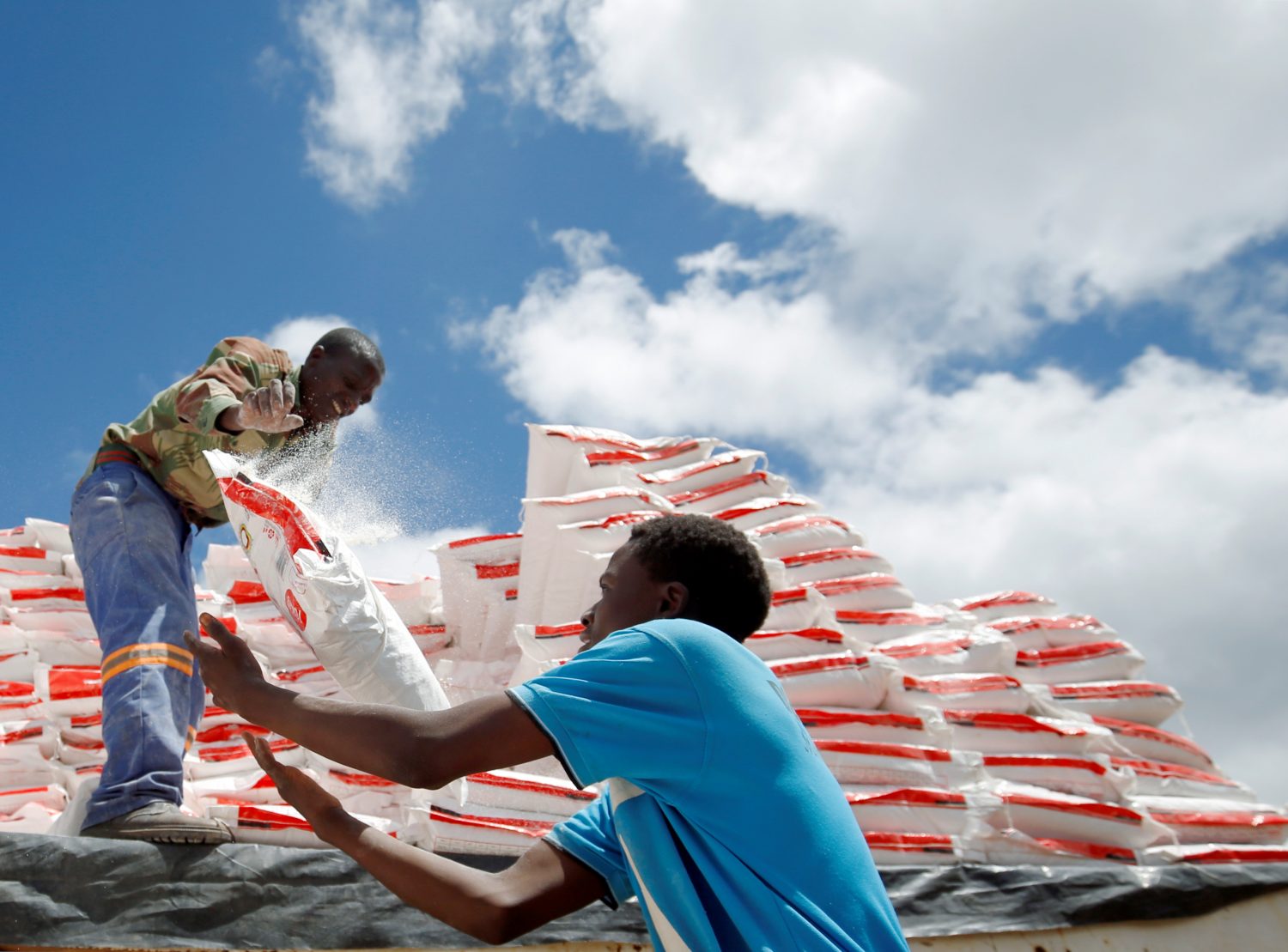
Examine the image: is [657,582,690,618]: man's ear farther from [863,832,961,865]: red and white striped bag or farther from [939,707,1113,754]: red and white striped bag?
[939,707,1113,754]: red and white striped bag

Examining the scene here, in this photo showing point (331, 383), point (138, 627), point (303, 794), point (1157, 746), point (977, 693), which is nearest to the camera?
point (303, 794)

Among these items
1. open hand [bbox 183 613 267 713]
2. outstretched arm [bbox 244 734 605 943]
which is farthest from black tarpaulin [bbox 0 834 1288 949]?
open hand [bbox 183 613 267 713]

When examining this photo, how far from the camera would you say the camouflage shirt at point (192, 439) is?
2494mm

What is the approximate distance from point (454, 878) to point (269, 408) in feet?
3.97

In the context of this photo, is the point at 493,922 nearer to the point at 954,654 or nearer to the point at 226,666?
the point at 226,666

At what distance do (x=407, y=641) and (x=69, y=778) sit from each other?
107 cm

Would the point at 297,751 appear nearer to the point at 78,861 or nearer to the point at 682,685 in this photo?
the point at 78,861

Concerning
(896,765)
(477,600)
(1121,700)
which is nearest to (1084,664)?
(1121,700)

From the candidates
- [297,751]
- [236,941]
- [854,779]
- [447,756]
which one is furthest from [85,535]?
[854,779]

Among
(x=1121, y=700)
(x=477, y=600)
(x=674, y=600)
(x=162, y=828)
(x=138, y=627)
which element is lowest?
(x=162, y=828)

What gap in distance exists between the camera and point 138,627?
221 centimetres

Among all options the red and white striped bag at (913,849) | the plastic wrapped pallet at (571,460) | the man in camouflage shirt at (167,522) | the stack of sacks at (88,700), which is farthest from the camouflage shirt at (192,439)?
the red and white striped bag at (913,849)

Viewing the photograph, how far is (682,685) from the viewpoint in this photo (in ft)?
3.86

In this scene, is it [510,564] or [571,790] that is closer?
[571,790]
